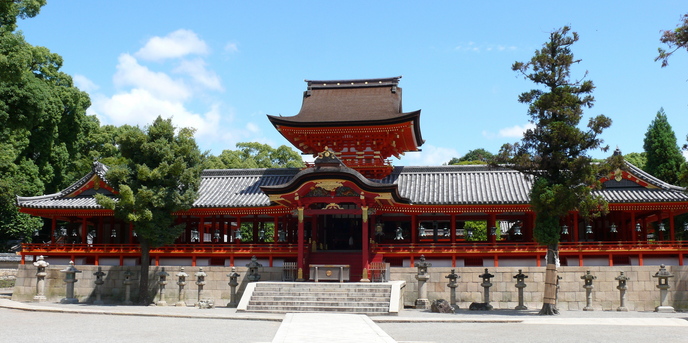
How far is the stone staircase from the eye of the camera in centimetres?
2284

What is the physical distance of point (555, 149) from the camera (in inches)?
955

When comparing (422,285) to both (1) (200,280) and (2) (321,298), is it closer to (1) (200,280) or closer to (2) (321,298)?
(2) (321,298)

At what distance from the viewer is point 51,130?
1779 inches

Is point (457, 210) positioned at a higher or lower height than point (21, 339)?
higher

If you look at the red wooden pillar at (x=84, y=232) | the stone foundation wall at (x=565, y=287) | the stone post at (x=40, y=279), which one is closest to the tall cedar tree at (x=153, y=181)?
the stone post at (x=40, y=279)

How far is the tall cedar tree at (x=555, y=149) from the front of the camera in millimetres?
23484

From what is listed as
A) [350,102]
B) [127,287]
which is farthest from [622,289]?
[127,287]

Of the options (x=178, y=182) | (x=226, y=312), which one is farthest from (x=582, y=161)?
(x=178, y=182)

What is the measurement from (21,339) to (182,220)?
19.4 m

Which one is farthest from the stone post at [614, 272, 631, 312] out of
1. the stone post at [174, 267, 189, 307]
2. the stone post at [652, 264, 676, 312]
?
the stone post at [174, 267, 189, 307]

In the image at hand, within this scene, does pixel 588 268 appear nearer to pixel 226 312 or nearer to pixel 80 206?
pixel 226 312

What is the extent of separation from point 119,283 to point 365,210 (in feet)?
42.3

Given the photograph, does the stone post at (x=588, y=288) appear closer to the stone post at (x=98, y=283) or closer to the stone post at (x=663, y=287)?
the stone post at (x=663, y=287)

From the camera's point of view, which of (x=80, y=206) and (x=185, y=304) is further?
(x=80, y=206)
